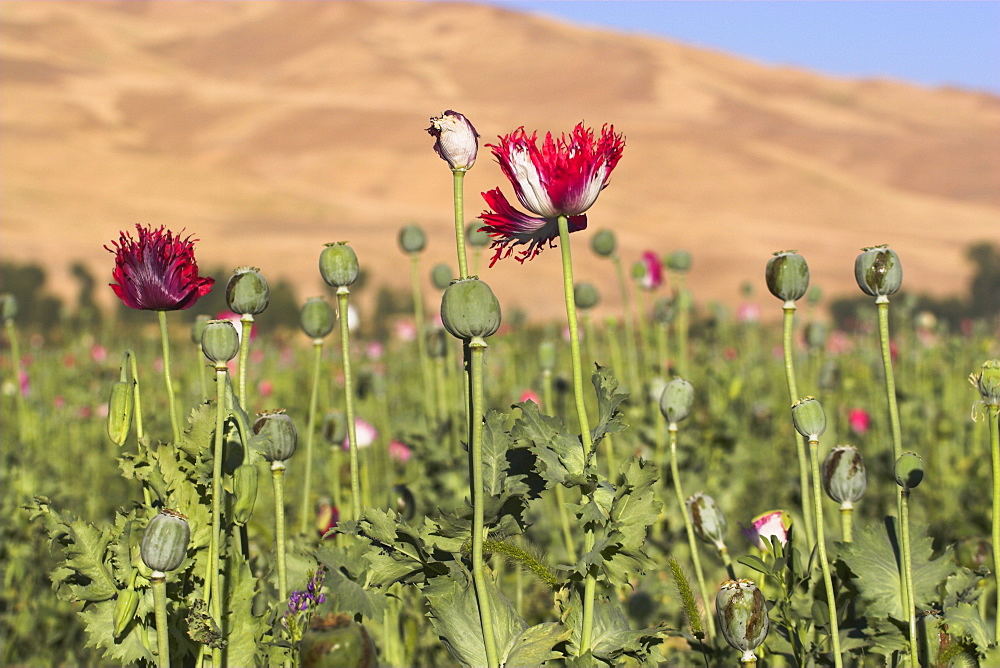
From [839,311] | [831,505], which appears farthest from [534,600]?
[839,311]

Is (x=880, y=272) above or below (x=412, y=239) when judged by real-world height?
below

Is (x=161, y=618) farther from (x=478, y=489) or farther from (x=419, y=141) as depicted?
(x=419, y=141)

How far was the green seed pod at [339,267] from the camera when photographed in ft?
5.21

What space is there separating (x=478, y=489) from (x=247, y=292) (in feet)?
1.84

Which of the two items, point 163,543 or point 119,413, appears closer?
point 163,543

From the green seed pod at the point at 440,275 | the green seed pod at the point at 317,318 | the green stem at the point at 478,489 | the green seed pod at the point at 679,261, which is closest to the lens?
the green stem at the point at 478,489

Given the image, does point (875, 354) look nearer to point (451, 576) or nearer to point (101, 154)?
point (451, 576)

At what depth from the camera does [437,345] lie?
2.68 m

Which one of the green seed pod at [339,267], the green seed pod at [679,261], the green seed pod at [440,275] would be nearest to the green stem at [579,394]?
the green seed pod at [339,267]

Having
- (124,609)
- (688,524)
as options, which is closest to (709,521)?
(688,524)

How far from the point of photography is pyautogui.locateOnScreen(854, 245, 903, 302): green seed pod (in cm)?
149

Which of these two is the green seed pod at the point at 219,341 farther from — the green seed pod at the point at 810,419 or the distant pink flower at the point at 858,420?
the distant pink flower at the point at 858,420

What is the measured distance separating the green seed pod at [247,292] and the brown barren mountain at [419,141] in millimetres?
12734

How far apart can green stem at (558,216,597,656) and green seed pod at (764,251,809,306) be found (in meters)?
0.40
